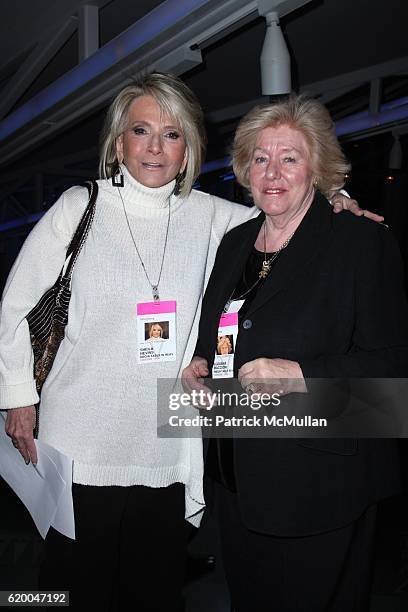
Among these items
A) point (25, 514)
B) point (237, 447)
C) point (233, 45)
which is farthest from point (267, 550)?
point (233, 45)

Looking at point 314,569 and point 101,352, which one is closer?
point 314,569

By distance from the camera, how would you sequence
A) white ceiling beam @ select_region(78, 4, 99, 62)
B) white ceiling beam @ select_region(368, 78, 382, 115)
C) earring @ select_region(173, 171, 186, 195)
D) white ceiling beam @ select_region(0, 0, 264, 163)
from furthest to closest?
white ceiling beam @ select_region(368, 78, 382, 115), white ceiling beam @ select_region(78, 4, 99, 62), white ceiling beam @ select_region(0, 0, 264, 163), earring @ select_region(173, 171, 186, 195)

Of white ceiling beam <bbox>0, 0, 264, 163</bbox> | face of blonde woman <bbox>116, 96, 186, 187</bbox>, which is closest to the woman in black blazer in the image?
face of blonde woman <bbox>116, 96, 186, 187</bbox>

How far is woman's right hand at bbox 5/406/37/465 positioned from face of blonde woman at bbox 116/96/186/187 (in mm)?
761

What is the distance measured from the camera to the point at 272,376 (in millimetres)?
1350

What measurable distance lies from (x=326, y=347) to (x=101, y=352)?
2.04 ft

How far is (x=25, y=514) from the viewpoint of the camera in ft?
11.0

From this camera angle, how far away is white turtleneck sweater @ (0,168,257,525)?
167 cm

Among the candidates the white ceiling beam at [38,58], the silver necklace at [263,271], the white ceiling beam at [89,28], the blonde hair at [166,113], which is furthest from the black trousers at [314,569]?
the white ceiling beam at [38,58]

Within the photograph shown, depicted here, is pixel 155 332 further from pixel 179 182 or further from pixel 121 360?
pixel 179 182

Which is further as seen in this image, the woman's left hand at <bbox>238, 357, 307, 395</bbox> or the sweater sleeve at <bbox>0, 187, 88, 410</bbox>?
the sweater sleeve at <bbox>0, 187, 88, 410</bbox>

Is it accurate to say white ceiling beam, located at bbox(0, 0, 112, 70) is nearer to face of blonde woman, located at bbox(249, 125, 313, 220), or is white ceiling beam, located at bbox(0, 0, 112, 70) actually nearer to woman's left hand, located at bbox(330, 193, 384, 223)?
face of blonde woman, located at bbox(249, 125, 313, 220)

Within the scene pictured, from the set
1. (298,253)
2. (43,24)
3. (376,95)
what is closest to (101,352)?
(298,253)

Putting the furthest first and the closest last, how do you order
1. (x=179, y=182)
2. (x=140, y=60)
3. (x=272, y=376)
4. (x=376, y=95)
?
(x=376, y=95), (x=140, y=60), (x=179, y=182), (x=272, y=376)
